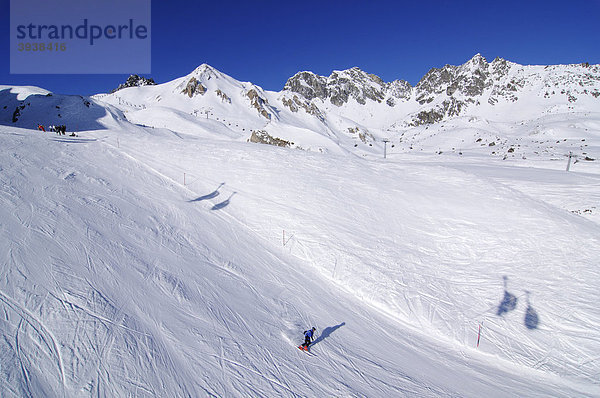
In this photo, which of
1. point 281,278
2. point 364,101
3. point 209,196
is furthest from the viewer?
point 364,101

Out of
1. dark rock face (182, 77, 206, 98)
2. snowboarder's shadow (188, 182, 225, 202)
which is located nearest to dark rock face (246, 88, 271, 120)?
dark rock face (182, 77, 206, 98)

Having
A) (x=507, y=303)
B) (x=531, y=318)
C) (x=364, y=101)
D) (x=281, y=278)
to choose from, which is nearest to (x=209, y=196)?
(x=281, y=278)

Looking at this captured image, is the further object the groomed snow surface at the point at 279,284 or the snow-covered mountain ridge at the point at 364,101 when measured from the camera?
the snow-covered mountain ridge at the point at 364,101

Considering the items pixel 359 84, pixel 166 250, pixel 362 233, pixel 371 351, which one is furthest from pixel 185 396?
pixel 359 84

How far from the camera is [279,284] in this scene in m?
10.4

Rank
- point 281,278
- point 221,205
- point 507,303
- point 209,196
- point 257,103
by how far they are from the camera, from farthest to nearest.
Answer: point 257,103, point 209,196, point 221,205, point 281,278, point 507,303

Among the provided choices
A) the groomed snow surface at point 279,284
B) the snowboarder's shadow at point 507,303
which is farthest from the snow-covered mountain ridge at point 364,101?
the snowboarder's shadow at point 507,303

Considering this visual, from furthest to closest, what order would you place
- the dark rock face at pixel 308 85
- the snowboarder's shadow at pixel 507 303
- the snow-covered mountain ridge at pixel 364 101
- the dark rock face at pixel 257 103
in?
the dark rock face at pixel 308 85
the dark rock face at pixel 257 103
the snow-covered mountain ridge at pixel 364 101
the snowboarder's shadow at pixel 507 303

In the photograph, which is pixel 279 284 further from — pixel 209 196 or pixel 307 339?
pixel 209 196

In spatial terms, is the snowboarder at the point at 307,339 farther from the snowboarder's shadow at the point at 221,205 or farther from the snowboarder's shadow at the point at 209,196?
the snowboarder's shadow at the point at 209,196

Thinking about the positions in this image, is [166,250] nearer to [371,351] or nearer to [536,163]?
[371,351]

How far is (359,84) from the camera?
154 m

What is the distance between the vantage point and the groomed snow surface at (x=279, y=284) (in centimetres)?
614

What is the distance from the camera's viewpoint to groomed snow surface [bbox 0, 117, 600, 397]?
20.1ft
